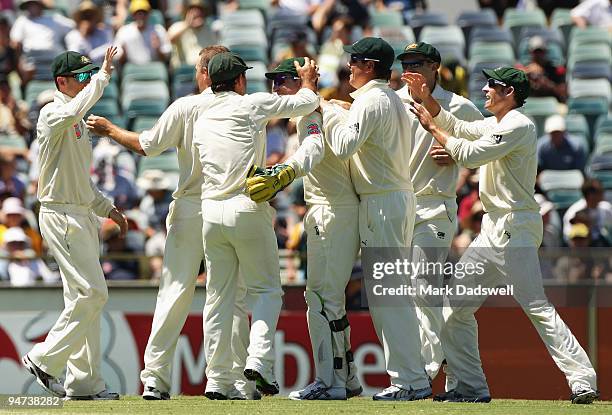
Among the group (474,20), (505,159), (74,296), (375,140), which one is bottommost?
(74,296)

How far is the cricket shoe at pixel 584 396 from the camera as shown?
360 inches

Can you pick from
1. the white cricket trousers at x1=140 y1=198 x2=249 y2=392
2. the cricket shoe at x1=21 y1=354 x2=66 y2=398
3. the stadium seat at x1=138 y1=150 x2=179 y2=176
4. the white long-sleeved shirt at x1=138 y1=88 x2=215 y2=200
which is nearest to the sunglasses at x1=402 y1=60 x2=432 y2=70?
the white long-sleeved shirt at x1=138 y1=88 x2=215 y2=200

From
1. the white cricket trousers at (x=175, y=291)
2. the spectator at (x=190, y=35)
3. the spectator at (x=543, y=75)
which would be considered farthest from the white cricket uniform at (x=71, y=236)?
the spectator at (x=543, y=75)

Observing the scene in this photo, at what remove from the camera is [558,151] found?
15.5 metres

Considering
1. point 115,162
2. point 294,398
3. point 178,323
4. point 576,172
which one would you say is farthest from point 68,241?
point 576,172

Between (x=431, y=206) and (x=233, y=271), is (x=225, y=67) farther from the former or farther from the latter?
(x=431, y=206)

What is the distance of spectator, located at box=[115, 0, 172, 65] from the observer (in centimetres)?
1717

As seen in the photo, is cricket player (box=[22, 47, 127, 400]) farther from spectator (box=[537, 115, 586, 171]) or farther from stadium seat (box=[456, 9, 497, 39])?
stadium seat (box=[456, 9, 497, 39])

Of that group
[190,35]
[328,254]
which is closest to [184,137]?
[328,254]

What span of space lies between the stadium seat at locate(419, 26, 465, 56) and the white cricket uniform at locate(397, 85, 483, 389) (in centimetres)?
744

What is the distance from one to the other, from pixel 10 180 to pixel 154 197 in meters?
1.61

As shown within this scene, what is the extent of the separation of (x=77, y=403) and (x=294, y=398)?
147cm

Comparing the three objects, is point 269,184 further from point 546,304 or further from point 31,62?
point 31,62

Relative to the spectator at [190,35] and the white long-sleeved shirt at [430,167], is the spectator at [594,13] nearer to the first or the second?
the spectator at [190,35]
